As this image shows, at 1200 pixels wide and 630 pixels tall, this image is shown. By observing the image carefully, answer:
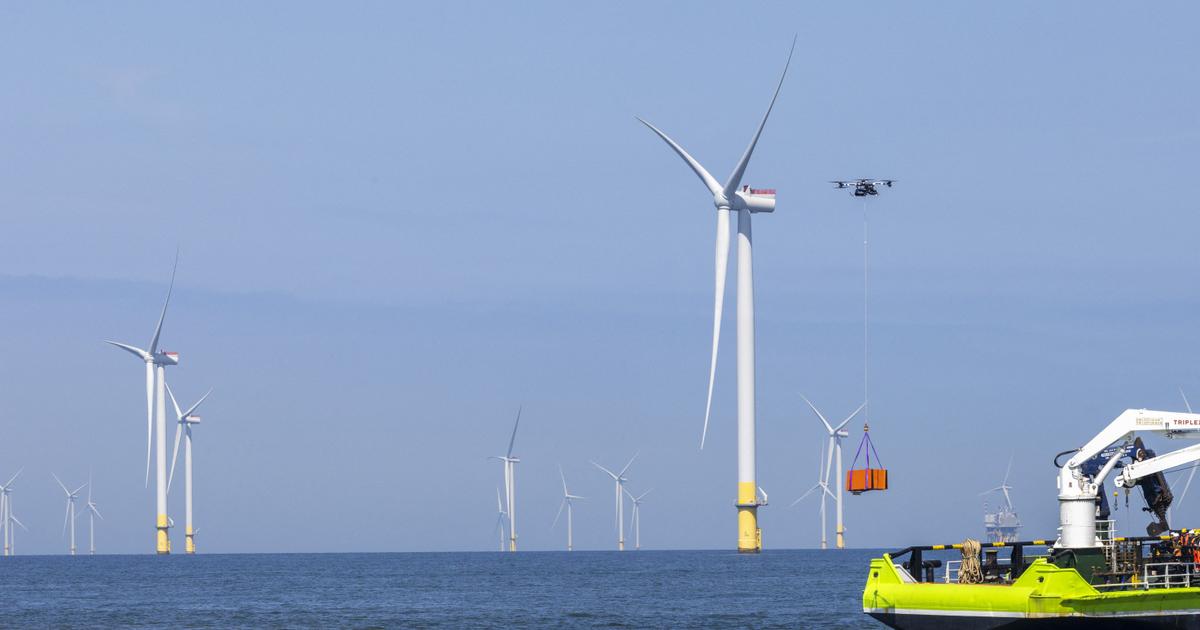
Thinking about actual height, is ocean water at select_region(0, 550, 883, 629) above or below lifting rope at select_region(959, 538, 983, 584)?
below

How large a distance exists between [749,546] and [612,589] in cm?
1724

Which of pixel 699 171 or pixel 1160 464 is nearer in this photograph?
pixel 1160 464

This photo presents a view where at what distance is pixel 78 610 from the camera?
83.5m

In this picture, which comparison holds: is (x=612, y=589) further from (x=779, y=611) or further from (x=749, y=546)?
(x=779, y=611)

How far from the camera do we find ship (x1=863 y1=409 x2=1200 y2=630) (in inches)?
1500

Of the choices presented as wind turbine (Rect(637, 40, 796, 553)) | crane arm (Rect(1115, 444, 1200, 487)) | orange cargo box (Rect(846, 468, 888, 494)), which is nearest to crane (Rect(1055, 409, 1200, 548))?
crane arm (Rect(1115, 444, 1200, 487))

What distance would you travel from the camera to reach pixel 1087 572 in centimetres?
4022

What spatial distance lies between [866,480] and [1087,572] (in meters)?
9.66

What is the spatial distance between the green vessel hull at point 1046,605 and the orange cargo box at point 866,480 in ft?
26.9

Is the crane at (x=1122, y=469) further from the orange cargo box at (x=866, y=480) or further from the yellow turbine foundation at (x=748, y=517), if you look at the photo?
the yellow turbine foundation at (x=748, y=517)

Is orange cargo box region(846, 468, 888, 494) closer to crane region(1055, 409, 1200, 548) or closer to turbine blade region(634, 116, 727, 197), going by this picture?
crane region(1055, 409, 1200, 548)

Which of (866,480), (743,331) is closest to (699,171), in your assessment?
(743,331)

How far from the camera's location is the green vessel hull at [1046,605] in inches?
1491

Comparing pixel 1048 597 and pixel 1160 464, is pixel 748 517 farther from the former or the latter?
pixel 1048 597
